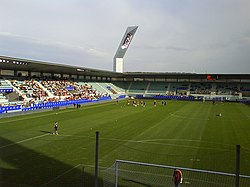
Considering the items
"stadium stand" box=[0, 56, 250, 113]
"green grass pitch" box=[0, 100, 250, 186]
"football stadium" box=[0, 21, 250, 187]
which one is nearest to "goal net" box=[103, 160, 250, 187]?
"football stadium" box=[0, 21, 250, 187]

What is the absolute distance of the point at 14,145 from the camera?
18672 mm

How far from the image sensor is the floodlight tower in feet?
285

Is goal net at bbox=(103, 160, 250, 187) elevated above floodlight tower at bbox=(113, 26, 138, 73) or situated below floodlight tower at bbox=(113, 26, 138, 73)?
below

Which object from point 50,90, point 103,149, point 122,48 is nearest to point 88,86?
point 50,90

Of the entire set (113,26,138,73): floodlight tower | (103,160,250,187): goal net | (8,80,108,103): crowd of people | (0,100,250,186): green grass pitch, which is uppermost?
(113,26,138,73): floodlight tower

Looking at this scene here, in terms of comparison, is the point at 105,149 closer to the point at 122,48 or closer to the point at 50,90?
the point at 50,90

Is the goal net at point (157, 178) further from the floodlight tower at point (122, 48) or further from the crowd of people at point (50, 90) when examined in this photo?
the floodlight tower at point (122, 48)

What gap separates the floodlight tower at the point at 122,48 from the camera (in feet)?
285

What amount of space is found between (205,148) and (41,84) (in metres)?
42.4

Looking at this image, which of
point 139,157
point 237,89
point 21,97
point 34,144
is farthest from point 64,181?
point 237,89

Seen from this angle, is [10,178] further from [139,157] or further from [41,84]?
[41,84]

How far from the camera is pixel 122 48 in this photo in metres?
89.6

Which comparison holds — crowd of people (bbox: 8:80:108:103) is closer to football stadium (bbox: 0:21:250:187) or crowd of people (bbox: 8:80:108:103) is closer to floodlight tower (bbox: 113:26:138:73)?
football stadium (bbox: 0:21:250:187)

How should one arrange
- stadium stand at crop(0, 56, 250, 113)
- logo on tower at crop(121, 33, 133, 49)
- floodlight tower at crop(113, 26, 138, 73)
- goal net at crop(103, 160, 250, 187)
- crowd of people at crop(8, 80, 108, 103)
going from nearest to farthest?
goal net at crop(103, 160, 250, 187)
stadium stand at crop(0, 56, 250, 113)
crowd of people at crop(8, 80, 108, 103)
floodlight tower at crop(113, 26, 138, 73)
logo on tower at crop(121, 33, 133, 49)
